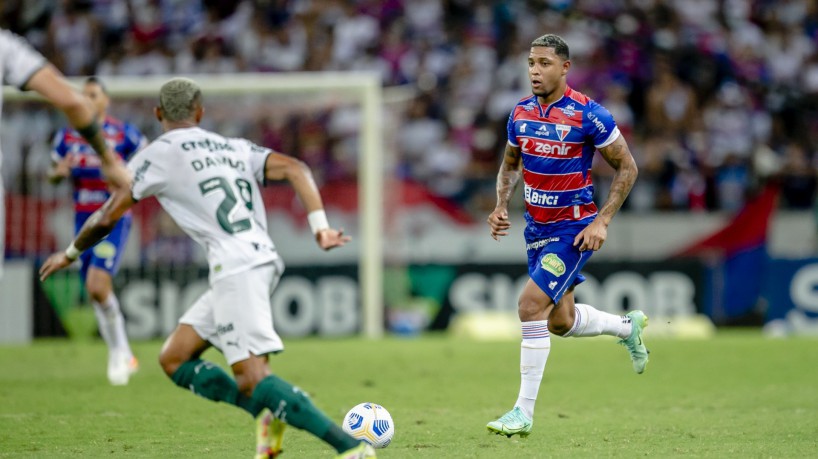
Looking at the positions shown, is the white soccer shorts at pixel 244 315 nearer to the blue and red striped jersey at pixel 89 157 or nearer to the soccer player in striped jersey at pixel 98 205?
the soccer player in striped jersey at pixel 98 205

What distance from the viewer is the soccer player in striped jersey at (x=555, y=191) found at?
8.64 m

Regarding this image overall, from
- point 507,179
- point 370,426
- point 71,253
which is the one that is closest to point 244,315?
point 370,426

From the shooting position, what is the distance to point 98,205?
513 inches

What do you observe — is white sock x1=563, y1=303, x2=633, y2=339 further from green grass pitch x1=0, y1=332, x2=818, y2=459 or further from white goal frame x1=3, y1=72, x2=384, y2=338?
white goal frame x1=3, y1=72, x2=384, y2=338

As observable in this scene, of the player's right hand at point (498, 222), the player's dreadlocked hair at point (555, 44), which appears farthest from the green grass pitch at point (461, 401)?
the player's dreadlocked hair at point (555, 44)

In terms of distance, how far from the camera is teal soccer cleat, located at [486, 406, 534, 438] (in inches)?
326

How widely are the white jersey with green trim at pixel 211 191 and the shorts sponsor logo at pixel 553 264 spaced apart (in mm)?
2463

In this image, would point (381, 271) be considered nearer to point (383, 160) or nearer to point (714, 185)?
point (383, 160)

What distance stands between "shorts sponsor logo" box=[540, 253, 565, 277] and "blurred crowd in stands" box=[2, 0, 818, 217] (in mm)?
11800

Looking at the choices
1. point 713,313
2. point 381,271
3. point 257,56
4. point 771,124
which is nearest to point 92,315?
point 381,271

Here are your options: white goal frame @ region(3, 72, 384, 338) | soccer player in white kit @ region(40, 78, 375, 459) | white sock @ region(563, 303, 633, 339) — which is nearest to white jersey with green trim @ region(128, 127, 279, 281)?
soccer player in white kit @ region(40, 78, 375, 459)

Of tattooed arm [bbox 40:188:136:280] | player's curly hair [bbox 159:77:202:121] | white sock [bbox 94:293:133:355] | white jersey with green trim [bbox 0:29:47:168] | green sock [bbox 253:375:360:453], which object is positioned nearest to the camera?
green sock [bbox 253:375:360:453]

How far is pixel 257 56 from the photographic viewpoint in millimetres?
23469

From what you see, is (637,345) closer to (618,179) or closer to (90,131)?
(618,179)
